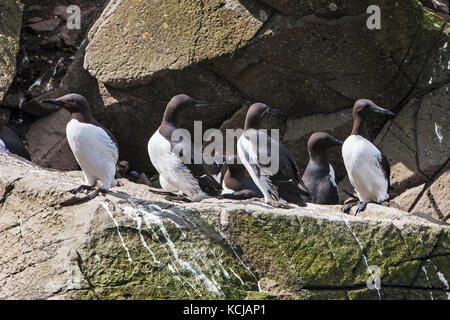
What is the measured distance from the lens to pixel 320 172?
9180mm

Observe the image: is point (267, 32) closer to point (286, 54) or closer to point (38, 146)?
point (286, 54)

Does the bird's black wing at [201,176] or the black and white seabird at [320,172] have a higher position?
the bird's black wing at [201,176]

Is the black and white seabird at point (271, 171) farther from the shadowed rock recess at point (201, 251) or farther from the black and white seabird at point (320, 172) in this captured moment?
the black and white seabird at point (320, 172)

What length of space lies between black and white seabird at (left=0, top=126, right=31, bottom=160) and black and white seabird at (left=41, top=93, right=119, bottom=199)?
2.22 m

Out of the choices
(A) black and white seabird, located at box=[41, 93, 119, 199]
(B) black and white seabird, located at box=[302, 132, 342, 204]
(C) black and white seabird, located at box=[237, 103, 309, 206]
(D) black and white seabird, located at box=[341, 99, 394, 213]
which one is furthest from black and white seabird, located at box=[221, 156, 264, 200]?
(A) black and white seabird, located at box=[41, 93, 119, 199]

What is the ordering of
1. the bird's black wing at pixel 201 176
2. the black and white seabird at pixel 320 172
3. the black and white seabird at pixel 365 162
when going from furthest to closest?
the black and white seabird at pixel 320 172 < the black and white seabird at pixel 365 162 < the bird's black wing at pixel 201 176

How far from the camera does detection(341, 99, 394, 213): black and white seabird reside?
8303 millimetres

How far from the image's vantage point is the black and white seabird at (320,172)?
8969 mm

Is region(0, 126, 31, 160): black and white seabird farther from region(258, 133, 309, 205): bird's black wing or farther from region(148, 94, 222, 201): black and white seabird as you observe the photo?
region(258, 133, 309, 205): bird's black wing

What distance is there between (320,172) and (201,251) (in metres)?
3.26

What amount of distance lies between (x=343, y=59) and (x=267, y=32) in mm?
903

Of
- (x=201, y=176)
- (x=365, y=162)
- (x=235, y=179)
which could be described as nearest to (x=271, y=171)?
(x=201, y=176)

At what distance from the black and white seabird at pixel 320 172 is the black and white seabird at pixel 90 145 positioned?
262cm

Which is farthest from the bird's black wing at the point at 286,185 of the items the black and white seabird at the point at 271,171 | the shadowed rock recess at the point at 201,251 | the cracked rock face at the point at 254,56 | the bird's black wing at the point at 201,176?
the cracked rock face at the point at 254,56
